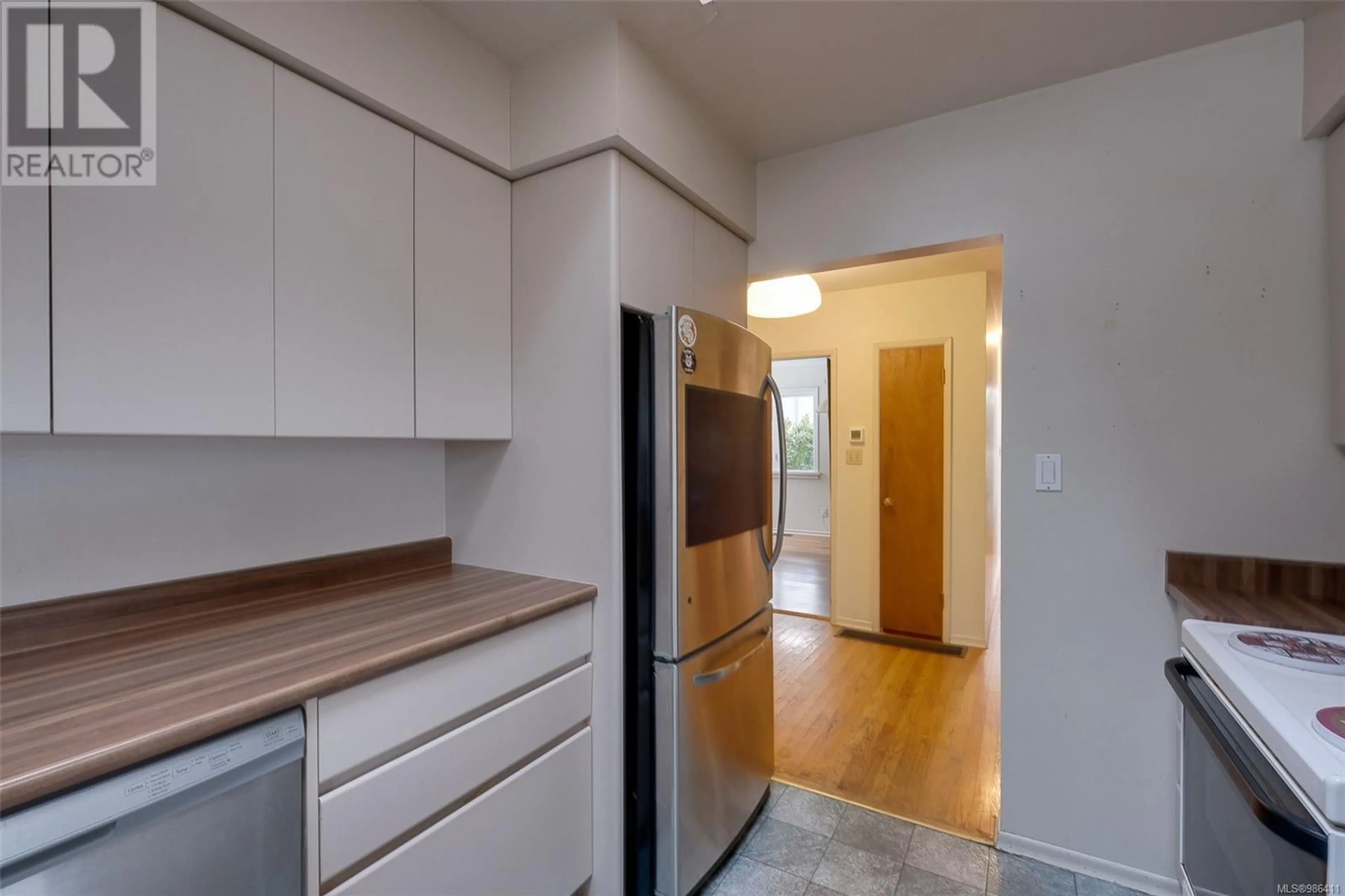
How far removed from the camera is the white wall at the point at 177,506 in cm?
115

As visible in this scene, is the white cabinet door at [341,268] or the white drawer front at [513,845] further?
the white cabinet door at [341,268]

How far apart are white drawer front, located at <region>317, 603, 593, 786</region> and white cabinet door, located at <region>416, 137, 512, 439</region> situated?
0.64m

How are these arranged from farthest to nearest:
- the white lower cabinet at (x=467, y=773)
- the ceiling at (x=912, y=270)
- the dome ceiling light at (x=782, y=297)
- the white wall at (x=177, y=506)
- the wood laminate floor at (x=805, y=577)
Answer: the wood laminate floor at (x=805, y=577)
the ceiling at (x=912, y=270)
the dome ceiling light at (x=782, y=297)
the white wall at (x=177, y=506)
the white lower cabinet at (x=467, y=773)

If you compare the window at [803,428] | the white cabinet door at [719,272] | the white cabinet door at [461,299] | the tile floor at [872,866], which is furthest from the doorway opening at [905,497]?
the window at [803,428]

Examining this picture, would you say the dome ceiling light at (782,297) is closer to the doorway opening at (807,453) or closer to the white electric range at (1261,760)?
the white electric range at (1261,760)

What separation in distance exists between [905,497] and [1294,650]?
113 inches

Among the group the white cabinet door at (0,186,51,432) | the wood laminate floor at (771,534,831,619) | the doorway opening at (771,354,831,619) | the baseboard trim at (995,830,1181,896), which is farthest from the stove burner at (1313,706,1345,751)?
the doorway opening at (771,354,831,619)

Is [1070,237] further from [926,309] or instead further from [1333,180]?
[926,309]

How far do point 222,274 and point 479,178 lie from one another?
802 millimetres

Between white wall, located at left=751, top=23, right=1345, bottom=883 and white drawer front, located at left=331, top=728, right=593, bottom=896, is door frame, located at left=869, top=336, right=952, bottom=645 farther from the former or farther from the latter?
white drawer front, located at left=331, top=728, right=593, bottom=896

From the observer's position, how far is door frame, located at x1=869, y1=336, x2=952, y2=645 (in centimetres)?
380

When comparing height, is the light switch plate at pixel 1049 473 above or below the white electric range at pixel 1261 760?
above

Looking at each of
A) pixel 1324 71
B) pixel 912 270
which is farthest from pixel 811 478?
pixel 1324 71

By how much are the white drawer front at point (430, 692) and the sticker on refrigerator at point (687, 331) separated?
822 millimetres
